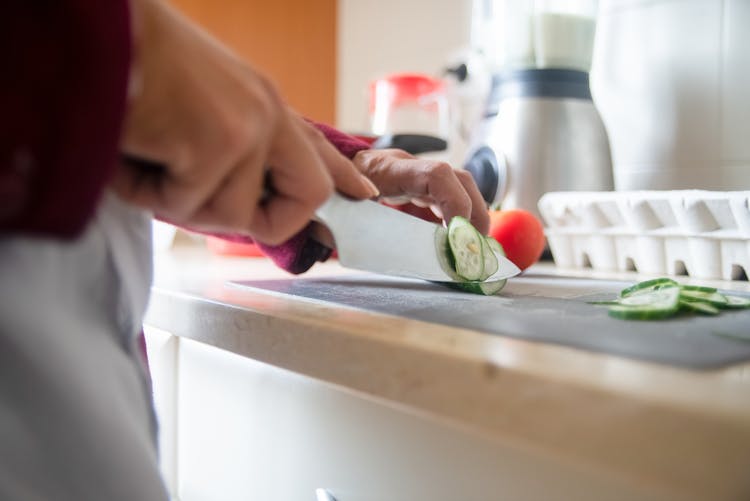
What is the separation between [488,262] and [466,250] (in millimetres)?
29

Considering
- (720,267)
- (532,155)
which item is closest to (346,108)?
(532,155)

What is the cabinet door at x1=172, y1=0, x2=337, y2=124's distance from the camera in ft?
5.10

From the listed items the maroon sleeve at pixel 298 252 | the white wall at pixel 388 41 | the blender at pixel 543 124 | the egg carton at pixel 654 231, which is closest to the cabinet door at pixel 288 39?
the white wall at pixel 388 41

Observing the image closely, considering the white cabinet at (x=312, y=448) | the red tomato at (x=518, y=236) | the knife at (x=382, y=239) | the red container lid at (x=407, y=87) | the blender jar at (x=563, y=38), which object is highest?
the blender jar at (x=563, y=38)

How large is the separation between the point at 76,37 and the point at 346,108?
1.61 m

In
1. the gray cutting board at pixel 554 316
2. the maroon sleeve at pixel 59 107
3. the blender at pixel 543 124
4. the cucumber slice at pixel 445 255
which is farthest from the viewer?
the blender at pixel 543 124

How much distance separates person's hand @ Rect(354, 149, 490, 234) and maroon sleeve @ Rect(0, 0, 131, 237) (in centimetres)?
44

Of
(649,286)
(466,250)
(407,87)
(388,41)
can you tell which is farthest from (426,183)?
(388,41)

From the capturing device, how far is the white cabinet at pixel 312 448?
1.20 ft

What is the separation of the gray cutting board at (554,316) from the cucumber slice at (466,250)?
0.02 m

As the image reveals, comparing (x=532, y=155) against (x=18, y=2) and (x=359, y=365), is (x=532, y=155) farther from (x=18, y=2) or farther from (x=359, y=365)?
(x=18, y=2)

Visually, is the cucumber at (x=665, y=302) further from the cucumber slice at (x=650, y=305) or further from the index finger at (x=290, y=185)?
the index finger at (x=290, y=185)

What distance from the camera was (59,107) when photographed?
0.78 feet

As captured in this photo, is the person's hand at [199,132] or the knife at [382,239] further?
the knife at [382,239]
